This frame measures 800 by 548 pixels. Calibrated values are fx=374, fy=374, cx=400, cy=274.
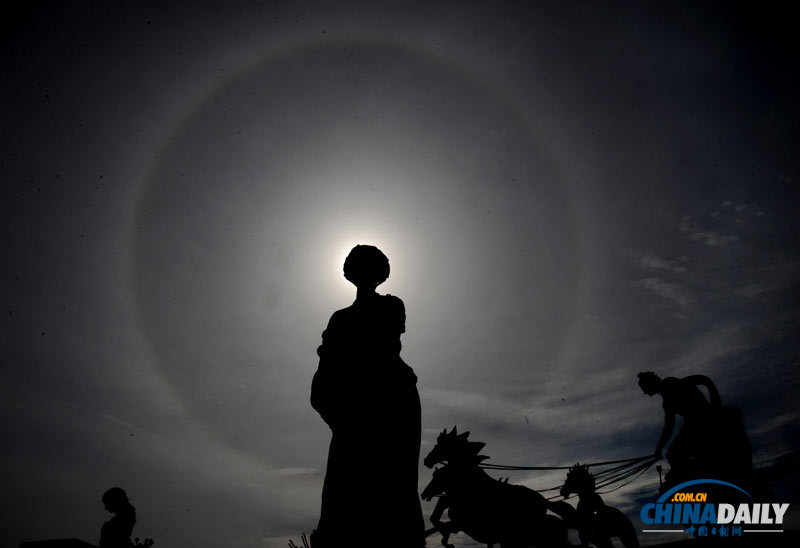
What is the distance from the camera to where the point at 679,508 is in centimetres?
572

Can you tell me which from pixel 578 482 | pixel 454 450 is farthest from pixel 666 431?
pixel 454 450

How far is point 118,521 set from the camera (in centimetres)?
660

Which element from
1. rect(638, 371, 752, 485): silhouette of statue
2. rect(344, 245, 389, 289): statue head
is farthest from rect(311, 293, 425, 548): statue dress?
rect(638, 371, 752, 485): silhouette of statue

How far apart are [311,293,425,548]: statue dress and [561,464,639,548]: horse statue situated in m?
9.58

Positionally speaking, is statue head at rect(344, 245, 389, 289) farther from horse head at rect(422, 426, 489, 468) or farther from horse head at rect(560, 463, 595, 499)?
horse head at rect(560, 463, 595, 499)

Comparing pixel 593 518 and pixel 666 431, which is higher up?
pixel 666 431

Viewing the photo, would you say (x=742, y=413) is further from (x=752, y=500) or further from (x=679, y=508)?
(x=679, y=508)

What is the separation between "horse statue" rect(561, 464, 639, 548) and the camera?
9672 millimetres

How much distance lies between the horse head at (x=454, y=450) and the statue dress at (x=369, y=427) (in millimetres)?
7600

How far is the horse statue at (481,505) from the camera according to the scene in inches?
343

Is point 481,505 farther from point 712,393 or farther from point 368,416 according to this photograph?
point 368,416

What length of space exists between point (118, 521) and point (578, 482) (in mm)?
10515

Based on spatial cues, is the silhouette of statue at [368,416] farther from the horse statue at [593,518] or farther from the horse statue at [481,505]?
the horse statue at [593,518]

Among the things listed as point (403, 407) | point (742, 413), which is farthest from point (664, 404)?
point (403, 407)
